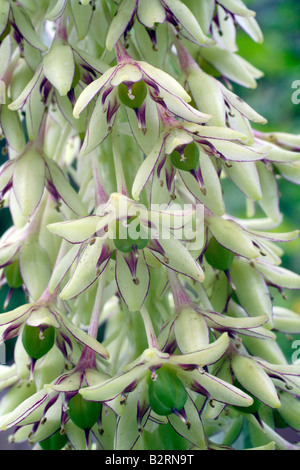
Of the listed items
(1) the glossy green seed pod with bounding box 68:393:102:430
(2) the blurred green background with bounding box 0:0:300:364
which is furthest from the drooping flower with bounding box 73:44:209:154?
(2) the blurred green background with bounding box 0:0:300:364

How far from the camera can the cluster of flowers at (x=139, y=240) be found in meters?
1.05

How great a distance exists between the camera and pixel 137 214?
3.32 ft

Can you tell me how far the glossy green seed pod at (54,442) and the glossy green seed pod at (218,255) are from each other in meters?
0.45

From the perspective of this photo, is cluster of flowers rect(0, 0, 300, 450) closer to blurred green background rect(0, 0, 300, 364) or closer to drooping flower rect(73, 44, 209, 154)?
drooping flower rect(73, 44, 209, 154)

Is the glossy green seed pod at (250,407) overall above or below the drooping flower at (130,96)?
below

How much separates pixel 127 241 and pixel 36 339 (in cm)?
25

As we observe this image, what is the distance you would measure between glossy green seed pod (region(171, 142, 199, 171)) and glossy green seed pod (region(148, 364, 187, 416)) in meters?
0.35

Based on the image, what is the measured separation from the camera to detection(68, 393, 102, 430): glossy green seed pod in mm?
1080

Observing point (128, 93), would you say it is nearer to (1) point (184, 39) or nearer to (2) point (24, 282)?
(1) point (184, 39)

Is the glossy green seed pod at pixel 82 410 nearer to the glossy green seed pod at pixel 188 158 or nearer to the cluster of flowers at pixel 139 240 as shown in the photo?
the cluster of flowers at pixel 139 240

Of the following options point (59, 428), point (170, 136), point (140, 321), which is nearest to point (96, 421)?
point (59, 428)

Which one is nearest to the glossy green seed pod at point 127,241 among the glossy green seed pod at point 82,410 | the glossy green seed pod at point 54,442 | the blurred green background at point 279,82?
the glossy green seed pod at point 82,410

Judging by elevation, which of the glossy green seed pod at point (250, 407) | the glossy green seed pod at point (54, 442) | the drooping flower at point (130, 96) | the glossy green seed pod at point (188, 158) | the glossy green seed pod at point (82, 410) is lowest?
the glossy green seed pod at point (250, 407)

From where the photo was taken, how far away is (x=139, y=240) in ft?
3.44
